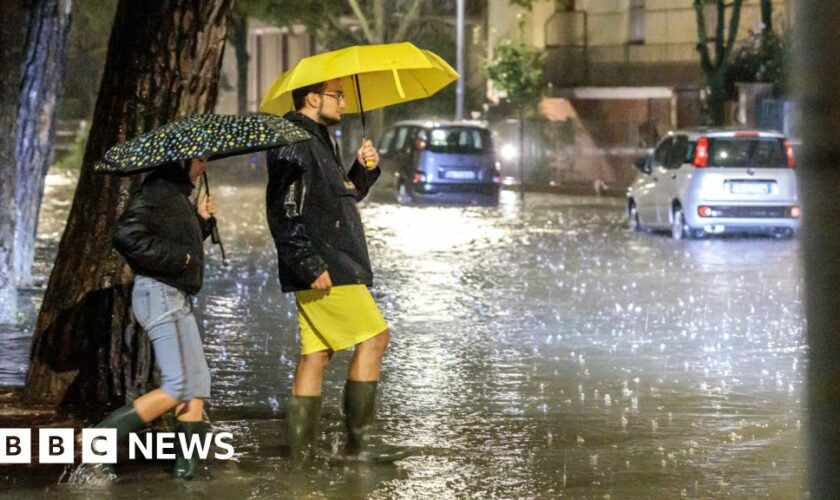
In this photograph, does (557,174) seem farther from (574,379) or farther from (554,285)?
(574,379)

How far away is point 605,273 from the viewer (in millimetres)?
16734

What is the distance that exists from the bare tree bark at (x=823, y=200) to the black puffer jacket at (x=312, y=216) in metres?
4.20

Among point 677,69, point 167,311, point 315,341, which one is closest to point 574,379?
point 315,341

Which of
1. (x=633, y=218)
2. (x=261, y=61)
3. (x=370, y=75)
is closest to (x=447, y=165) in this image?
(x=633, y=218)

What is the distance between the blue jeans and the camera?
653 centimetres

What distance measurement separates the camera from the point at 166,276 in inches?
256

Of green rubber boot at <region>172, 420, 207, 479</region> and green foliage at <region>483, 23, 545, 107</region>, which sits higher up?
green foliage at <region>483, 23, 545, 107</region>

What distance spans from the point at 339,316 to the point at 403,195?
2245 centimetres

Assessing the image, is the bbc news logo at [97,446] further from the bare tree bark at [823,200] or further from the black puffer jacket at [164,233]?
the bare tree bark at [823,200]

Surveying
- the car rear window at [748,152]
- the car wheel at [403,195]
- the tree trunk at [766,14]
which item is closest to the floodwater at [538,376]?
the car rear window at [748,152]

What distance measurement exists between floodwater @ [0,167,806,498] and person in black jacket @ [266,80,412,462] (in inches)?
11.1

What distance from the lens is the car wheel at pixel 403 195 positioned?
2925 cm

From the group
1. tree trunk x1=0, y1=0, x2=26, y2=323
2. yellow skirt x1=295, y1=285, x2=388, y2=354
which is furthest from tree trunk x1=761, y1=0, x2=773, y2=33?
yellow skirt x1=295, y1=285, x2=388, y2=354

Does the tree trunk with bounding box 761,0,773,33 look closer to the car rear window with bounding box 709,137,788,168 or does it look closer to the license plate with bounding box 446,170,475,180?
the license plate with bounding box 446,170,475,180
